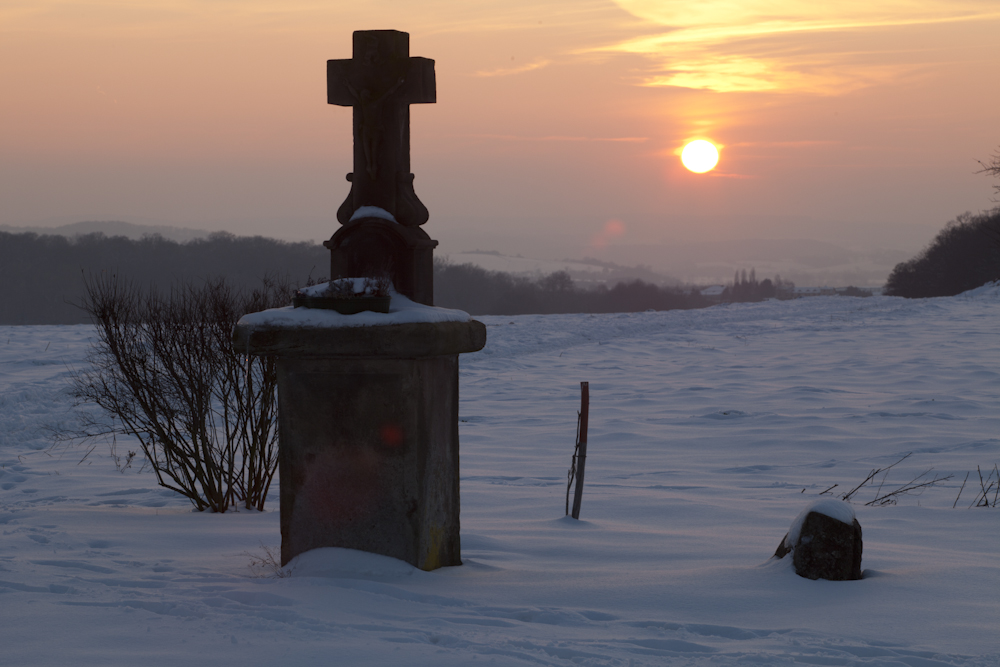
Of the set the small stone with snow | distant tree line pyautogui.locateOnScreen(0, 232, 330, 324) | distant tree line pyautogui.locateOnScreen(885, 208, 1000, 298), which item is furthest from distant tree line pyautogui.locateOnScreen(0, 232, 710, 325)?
the small stone with snow

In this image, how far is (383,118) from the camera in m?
4.91

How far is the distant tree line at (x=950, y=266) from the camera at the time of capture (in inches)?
2151

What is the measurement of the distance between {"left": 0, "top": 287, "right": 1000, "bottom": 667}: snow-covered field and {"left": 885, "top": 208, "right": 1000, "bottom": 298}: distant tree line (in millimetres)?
46779

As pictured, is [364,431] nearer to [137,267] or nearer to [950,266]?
[137,267]

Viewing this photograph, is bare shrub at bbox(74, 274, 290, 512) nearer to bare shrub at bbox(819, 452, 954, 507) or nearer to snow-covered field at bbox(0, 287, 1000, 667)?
snow-covered field at bbox(0, 287, 1000, 667)

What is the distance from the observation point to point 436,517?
14.7 ft

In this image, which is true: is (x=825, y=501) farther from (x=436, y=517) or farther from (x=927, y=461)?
(x=927, y=461)

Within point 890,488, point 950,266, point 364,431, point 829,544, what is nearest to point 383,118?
point 364,431

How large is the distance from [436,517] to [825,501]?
6.47 feet

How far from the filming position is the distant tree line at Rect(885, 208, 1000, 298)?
54625mm

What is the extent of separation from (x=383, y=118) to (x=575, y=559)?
9.10ft

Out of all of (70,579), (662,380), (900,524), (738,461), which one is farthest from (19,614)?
(662,380)

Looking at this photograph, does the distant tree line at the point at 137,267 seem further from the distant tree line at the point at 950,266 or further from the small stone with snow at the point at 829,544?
the small stone with snow at the point at 829,544

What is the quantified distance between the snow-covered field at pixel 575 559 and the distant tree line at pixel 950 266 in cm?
4678
